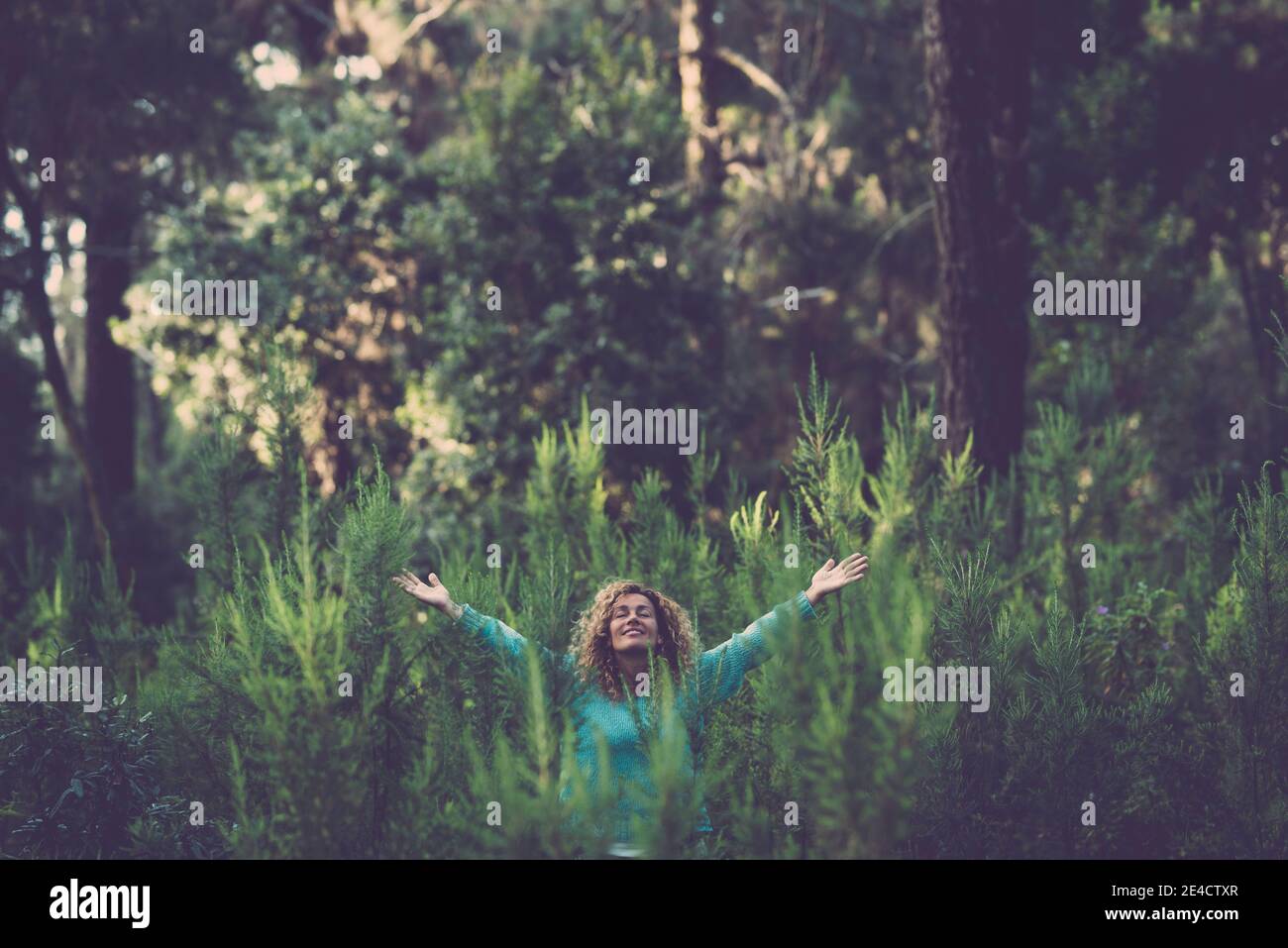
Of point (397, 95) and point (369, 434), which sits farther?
point (397, 95)

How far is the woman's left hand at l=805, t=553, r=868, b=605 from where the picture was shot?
5176mm

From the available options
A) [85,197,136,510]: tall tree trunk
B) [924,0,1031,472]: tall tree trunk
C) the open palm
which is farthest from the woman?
[85,197,136,510]: tall tree trunk

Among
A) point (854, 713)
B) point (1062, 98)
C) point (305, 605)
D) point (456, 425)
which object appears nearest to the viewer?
point (854, 713)

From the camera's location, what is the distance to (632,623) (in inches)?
208

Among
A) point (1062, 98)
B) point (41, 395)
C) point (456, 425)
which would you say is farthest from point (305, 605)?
point (41, 395)

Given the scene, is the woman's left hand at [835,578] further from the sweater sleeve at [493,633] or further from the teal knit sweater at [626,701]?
the sweater sleeve at [493,633]

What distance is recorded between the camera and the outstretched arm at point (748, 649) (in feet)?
17.0

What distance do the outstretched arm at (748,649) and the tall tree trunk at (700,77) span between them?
1222cm

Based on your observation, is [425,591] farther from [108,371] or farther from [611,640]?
[108,371]

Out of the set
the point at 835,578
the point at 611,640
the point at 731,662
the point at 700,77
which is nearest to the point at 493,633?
the point at 611,640
